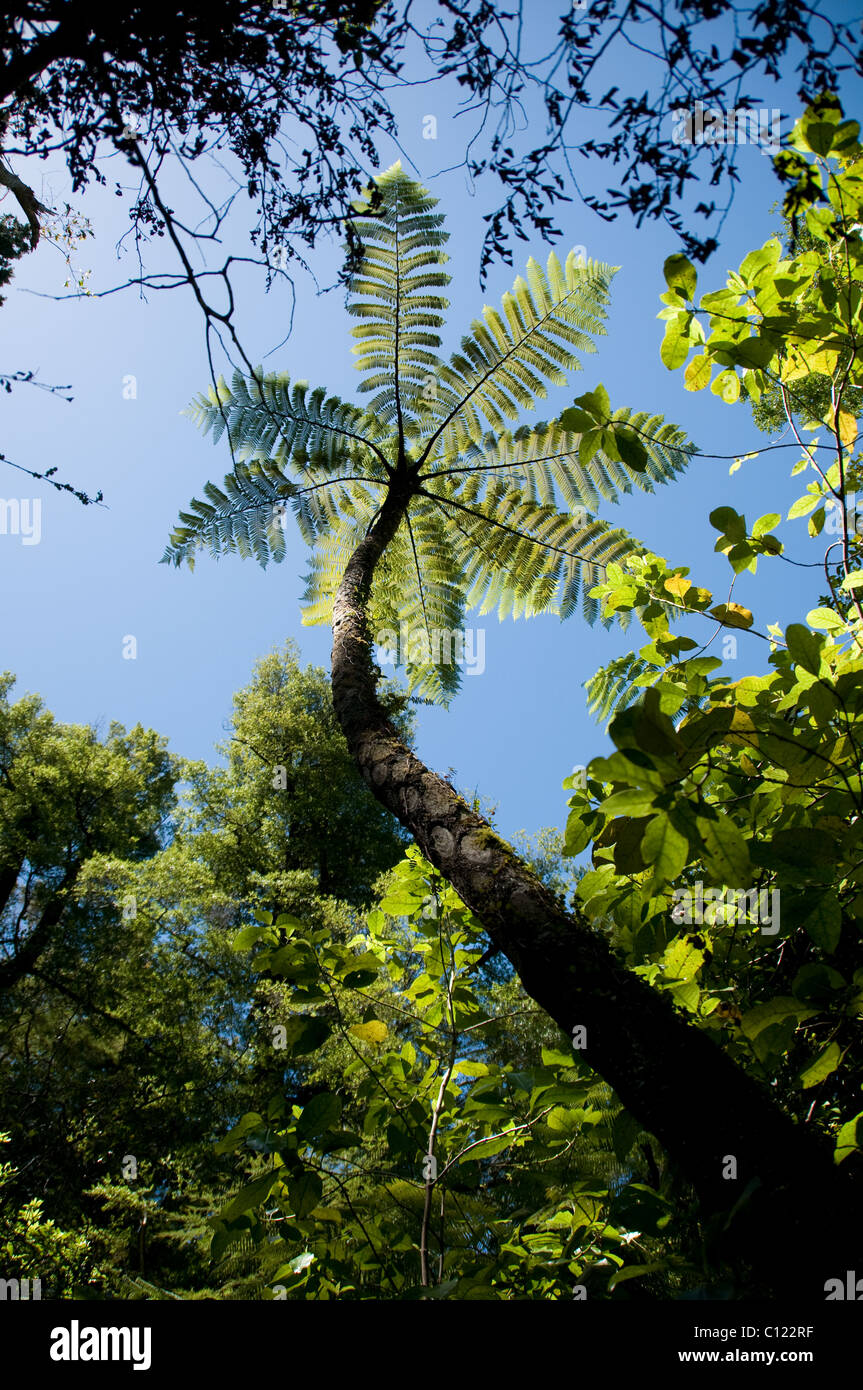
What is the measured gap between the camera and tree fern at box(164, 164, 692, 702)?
404 cm

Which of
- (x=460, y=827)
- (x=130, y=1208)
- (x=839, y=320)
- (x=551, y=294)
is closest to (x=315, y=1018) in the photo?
(x=460, y=827)

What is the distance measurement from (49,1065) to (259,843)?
3.48 meters

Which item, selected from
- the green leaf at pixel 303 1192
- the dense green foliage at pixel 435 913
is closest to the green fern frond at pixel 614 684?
the dense green foliage at pixel 435 913

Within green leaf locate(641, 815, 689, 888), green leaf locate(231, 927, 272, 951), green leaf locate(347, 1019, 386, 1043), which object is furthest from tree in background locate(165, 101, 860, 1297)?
green leaf locate(231, 927, 272, 951)

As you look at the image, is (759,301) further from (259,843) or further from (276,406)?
(259,843)

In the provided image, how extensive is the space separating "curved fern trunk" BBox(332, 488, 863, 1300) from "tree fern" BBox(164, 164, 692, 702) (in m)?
2.79

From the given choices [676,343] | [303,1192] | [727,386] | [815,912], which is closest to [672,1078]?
[815,912]

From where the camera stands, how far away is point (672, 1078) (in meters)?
1.08

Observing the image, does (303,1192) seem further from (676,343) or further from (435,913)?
(676,343)

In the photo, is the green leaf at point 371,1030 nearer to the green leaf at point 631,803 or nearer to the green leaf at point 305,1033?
the green leaf at point 305,1033

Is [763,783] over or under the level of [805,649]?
under

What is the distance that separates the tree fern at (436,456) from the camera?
404 cm

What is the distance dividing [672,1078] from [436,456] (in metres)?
4.19

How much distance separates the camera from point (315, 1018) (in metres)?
1.22
